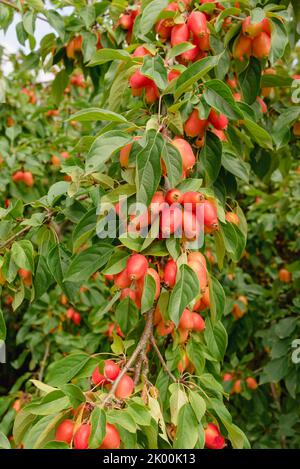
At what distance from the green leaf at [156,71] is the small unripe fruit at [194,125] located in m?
0.09

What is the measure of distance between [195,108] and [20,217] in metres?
0.46

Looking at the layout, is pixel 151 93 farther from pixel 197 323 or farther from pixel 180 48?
pixel 197 323

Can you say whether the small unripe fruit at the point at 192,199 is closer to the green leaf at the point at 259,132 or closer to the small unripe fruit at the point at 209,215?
the small unripe fruit at the point at 209,215

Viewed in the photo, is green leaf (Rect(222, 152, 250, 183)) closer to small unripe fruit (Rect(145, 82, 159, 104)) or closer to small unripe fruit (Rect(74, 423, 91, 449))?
small unripe fruit (Rect(145, 82, 159, 104))

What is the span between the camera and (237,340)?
2.13 metres

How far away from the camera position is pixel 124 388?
912mm

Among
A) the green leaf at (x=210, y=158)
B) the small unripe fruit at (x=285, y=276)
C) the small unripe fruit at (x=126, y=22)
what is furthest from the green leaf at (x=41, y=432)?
the small unripe fruit at (x=285, y=276)

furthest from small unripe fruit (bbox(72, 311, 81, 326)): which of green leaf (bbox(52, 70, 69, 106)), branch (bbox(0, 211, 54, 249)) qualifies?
branch (bbox(0, 211, 54, 249))

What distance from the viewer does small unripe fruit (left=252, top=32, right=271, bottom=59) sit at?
3.80ft

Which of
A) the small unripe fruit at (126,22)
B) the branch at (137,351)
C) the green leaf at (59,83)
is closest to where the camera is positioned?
the branch at (137,351)

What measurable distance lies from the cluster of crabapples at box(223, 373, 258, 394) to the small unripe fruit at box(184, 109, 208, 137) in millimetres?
1469

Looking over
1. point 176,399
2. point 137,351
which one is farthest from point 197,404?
point 137,351

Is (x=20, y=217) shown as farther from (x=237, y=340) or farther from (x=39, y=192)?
(x=39, y=192)

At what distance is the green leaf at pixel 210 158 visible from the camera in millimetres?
1138
